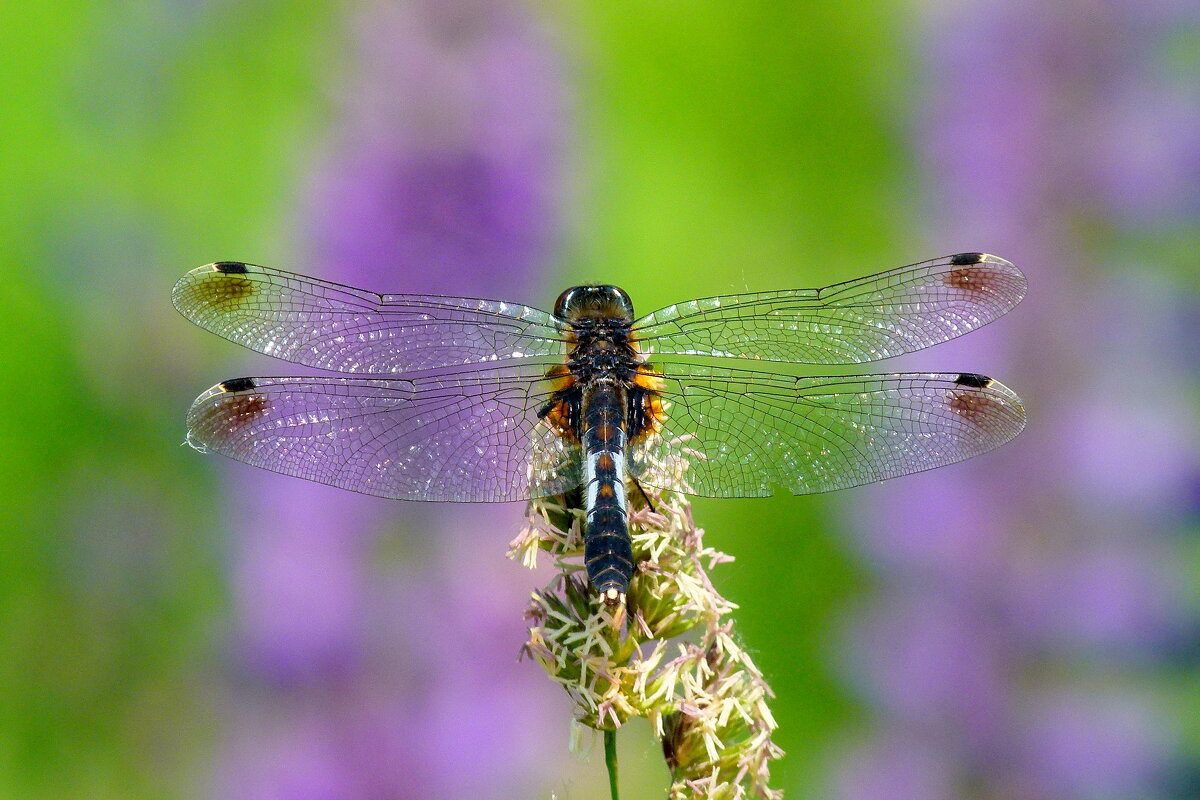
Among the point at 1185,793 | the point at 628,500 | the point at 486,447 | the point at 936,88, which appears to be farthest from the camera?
the point at 936,88

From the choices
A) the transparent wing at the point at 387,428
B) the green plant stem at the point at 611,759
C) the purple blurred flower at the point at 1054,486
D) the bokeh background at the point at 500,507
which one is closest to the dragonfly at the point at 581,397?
the transparent wing at the point at 387,428

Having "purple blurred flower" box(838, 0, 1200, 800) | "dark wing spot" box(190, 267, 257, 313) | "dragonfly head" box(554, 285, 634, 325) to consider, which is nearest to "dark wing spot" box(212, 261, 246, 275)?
"dark wing spot" box(190, 267, 257, 313)

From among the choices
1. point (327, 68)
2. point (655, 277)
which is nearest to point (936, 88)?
point (655, 277)

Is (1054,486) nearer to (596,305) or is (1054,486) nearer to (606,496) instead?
(596,305)

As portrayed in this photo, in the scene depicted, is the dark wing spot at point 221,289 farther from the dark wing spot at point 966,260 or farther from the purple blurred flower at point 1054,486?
the purple blurred flower at point 1054,486

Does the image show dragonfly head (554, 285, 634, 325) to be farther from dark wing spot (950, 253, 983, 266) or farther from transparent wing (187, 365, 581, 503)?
dark wing spot (950, 253, 983, 266)

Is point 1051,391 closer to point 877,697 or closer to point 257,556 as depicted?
point 877,697
